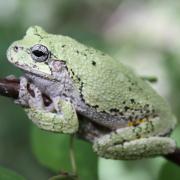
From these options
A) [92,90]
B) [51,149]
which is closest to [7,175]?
[51,149]

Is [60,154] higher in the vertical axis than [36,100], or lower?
lower

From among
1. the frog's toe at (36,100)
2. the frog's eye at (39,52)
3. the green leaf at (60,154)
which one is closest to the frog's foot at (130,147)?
the green leaf at (60,154)

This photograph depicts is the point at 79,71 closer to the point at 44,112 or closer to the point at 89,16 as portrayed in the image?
the point at 44,112

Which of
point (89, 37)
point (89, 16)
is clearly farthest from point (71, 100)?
point (89, 16)

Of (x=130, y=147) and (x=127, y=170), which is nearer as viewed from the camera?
(x=130, y=147)

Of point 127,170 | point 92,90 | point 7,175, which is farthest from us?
point 127,170

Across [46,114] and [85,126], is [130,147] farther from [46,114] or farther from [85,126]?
[46,114]
